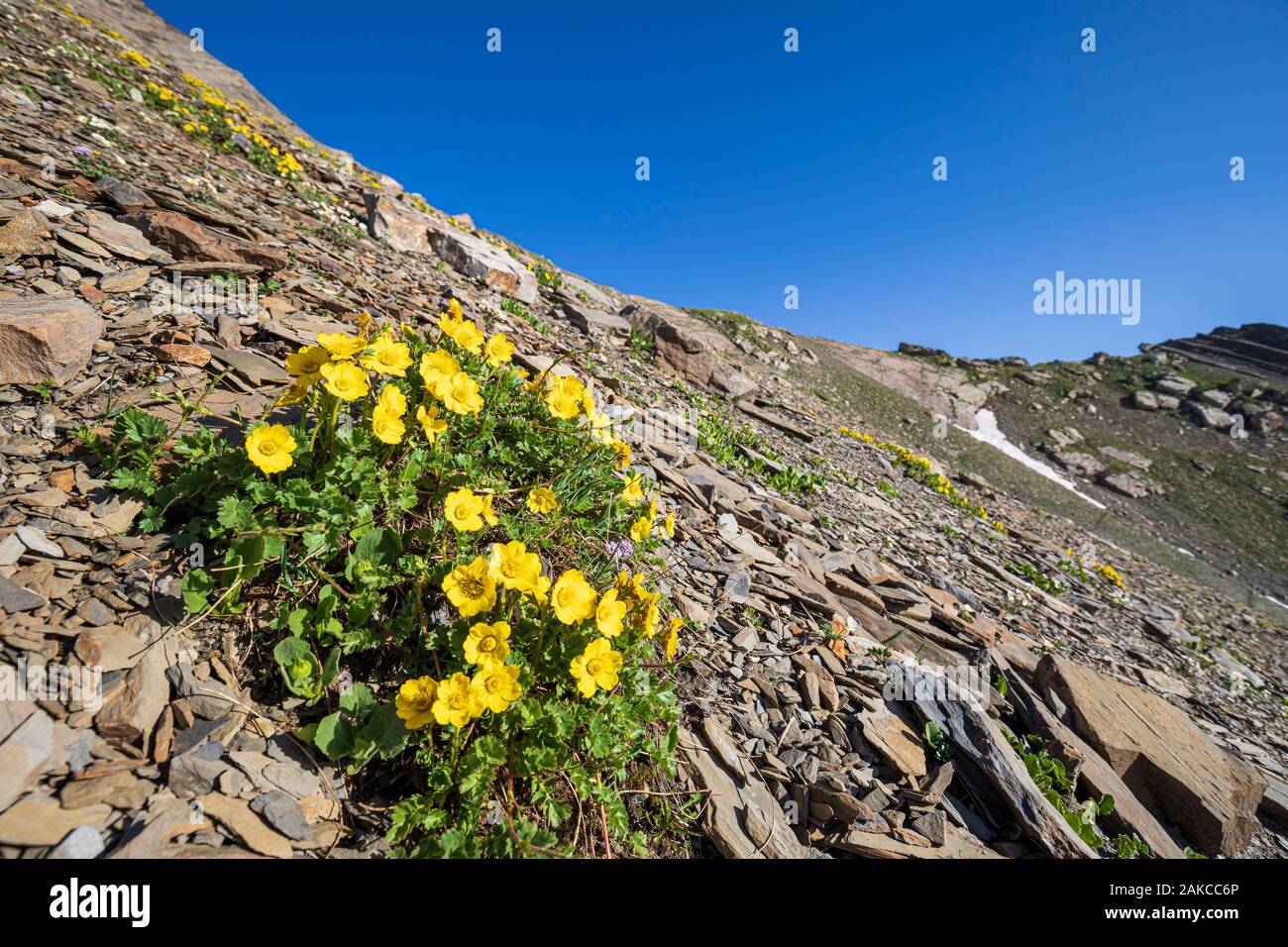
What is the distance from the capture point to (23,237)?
3.94 m

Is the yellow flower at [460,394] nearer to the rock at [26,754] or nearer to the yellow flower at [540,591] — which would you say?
the yellow flower at [540,591]

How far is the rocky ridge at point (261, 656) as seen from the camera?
1965 millimetres

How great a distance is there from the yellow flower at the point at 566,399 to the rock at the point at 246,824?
2455 millimetres

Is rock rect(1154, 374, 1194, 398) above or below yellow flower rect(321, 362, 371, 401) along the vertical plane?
above

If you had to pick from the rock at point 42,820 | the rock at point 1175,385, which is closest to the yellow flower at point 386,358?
the rock at point 42,820

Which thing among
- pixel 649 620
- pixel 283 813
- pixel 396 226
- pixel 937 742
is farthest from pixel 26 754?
pixel 396 226

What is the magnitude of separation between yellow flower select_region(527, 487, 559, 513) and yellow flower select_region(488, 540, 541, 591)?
0.76 m

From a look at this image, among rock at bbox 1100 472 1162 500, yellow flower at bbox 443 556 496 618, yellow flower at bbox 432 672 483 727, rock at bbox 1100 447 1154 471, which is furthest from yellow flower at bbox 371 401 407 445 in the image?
rock at bbox 1100 447 1154 471

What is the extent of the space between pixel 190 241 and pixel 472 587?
17.4 ft

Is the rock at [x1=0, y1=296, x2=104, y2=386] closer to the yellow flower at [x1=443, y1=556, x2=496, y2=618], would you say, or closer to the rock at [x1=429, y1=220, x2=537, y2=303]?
the yellow flower at [x1=443, y1=556, x2=496, y2=618]

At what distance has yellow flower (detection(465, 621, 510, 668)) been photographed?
2.11 meters

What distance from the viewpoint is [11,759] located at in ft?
5.55

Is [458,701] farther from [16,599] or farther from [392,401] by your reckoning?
[16,599]
